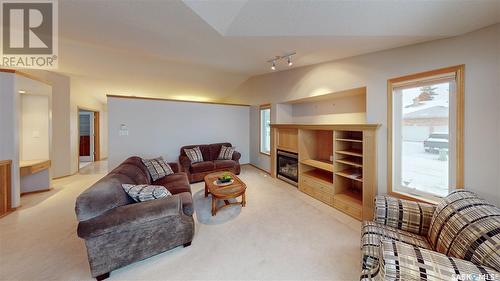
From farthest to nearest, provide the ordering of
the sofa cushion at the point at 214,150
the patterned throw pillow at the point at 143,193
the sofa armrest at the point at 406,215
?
the sofa cushion at the point at 214,150
the patterned throw pillow at the point at 143,193
the sofa armrest at the point at 406,215

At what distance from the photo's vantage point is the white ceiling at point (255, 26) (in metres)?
1.73

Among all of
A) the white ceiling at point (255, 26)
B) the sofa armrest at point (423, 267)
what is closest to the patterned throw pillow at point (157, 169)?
the white ceiling at point (255, 26)

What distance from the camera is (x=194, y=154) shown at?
4789 millimetres

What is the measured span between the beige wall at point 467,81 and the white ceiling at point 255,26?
5.2 inches

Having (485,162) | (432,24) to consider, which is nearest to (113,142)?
(432,24)

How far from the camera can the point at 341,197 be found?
9.97 feet

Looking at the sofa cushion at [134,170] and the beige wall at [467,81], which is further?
the sofa cushion at [134,170]

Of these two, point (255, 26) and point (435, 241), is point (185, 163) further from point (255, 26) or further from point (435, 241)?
point (435, 241)

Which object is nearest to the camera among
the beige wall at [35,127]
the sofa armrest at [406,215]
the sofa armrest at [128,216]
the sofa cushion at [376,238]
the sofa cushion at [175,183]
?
the sofa cushion at [376,238]

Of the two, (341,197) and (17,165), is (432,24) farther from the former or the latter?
(17,165)

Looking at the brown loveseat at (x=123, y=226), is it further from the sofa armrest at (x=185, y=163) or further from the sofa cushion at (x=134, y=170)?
the sofa armrest at (x=185, y=163)
